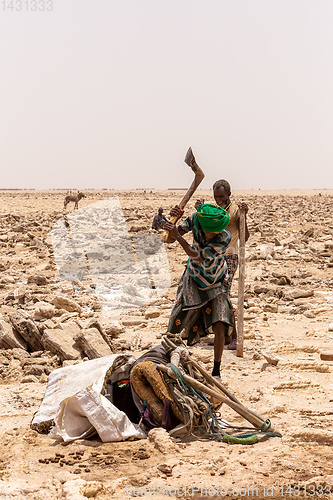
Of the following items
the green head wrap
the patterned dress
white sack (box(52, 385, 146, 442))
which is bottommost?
white sack (box(52, 385, 146, 442))

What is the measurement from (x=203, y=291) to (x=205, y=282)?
0.26 feet

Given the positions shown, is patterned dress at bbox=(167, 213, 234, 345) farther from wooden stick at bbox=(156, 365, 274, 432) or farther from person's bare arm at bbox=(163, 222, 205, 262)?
wooden stick at bbox=(156, 365, 274, 432)

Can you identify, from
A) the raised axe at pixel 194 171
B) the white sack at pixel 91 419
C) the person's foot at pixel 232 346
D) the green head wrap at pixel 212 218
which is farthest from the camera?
the person's foot at pixel 232 346

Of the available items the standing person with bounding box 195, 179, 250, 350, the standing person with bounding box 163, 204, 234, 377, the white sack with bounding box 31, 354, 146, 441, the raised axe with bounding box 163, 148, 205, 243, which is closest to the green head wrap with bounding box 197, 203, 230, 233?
the standing person with bounding box 163, 204, 234, 377

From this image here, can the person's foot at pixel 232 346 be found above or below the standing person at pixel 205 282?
below

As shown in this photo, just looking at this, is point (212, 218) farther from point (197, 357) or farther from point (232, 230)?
point (197, 357)

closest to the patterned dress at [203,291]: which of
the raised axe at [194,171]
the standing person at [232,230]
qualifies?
the raised axe at [194,171]

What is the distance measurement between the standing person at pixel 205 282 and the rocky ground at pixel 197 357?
0.55 m

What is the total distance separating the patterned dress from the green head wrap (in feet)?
0.30

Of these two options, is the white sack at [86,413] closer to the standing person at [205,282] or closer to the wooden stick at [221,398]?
the wooden stick at [221,398]

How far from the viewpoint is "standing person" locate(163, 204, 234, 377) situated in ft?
13.3

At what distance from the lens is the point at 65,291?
7930 mm

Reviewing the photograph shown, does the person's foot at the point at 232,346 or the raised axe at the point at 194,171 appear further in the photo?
the person's foot at the point at 232,346

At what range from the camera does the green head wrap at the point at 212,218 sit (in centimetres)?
400
